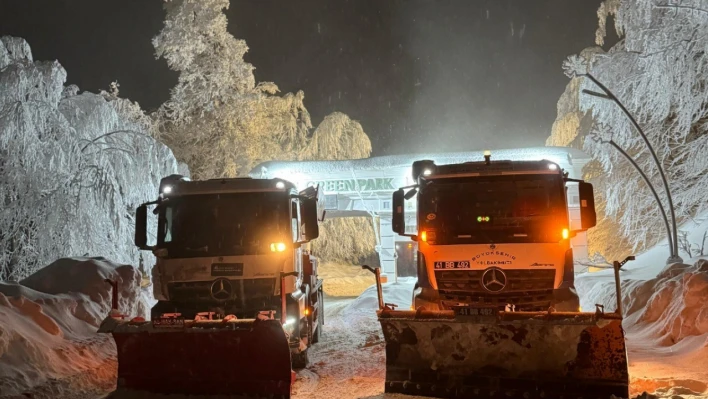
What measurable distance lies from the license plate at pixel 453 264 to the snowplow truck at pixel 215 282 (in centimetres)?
190

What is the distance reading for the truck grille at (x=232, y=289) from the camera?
837 cm

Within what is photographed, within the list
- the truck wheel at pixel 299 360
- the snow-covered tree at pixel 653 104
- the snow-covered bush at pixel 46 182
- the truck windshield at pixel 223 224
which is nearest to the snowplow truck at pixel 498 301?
the truck windshield at pixel 223 224

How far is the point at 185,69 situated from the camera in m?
29.2

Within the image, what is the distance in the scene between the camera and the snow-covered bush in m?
12.2

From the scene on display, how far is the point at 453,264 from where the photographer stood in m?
7.80

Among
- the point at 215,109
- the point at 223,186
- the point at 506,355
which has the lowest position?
the point at 506,355

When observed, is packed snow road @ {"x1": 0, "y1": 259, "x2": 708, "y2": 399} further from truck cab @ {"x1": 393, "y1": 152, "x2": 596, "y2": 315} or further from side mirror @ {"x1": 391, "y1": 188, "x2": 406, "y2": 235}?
side mirror @ {"x1": 391, "y1": 188, "x2": 406, "y2": 235}

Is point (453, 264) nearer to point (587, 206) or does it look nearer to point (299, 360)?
point (587, 206)

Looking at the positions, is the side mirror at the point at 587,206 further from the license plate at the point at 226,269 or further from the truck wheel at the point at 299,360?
the license plate at the point at 226,269

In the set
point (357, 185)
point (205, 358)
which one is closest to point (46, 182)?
point (205, 358)

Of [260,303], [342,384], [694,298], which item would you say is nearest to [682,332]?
[694,298]

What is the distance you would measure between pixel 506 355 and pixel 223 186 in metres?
4.55

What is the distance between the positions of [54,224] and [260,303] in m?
6.32

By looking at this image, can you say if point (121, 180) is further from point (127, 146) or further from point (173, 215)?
point (173, 215)
